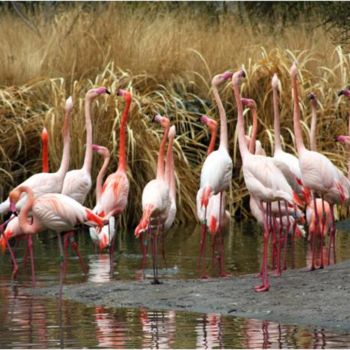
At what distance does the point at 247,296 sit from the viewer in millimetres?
8805

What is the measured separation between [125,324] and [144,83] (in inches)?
348

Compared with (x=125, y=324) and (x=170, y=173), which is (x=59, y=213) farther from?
(x=170, y=173)

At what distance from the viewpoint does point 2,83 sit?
16516 mm

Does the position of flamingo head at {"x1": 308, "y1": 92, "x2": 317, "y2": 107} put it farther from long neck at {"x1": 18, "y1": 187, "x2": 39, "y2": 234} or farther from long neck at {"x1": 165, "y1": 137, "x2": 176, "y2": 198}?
long neck at {"x1": 18, "y1": 187, "x2": 39, "y2": 234}

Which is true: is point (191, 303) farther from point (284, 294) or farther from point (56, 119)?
point (56, 119)

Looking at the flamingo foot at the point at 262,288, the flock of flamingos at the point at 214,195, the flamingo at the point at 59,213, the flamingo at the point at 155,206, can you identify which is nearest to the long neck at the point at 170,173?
the flock of flamingos at the point at 214,195

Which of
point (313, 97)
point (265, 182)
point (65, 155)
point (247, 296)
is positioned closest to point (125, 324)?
point (247, 296)

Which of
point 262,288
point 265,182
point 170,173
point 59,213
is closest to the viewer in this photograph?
point 262,288

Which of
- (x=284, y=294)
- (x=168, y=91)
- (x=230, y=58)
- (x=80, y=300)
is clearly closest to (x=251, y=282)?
(x=284, y=294)

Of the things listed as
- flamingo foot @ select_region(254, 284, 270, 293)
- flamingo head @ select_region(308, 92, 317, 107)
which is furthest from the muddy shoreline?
flamingo head @ select_region(308, 92, 317, 107)

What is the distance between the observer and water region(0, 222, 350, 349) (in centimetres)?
723

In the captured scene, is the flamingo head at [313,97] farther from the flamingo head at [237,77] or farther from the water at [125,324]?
the water at [125,324]

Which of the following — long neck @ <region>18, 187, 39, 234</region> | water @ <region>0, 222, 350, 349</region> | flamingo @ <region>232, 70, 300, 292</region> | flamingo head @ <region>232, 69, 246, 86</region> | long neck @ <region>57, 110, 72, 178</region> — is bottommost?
water @ <region>0, 222, 350, 349</region>

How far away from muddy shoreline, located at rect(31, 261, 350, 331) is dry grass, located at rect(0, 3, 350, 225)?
17.3ft
